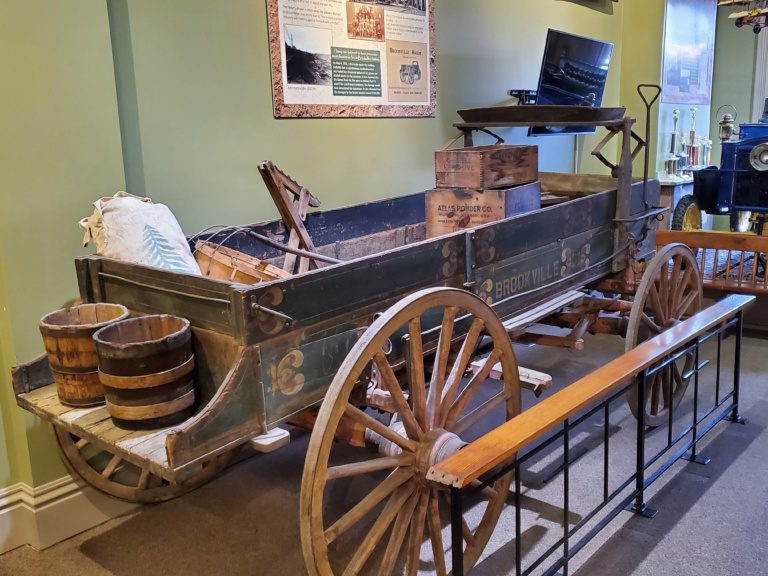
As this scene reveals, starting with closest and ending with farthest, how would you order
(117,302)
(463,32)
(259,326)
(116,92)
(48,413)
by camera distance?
1. (259,326)
2. (48,413)
3. (117,302)
4. (116,92)
5. (463,32)

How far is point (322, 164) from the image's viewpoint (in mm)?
4008

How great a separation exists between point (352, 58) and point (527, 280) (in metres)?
1.83

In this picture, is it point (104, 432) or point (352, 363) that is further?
point (104, 432)

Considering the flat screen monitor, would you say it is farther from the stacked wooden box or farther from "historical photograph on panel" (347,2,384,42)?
the stacked wooden box

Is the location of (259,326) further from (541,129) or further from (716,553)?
(541,129)

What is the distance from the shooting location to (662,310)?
11.8 feet

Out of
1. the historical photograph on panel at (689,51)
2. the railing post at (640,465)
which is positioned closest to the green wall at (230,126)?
the railing post at (640,465)

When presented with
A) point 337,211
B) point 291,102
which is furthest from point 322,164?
point 337,211

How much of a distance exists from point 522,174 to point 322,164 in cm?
117

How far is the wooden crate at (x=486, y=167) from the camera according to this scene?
10.5 feet

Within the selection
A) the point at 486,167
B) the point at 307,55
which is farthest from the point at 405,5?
the point at 486,167

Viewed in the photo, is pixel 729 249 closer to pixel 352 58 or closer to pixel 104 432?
pixel 352 58

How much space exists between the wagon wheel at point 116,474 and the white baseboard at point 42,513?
0.40 ft

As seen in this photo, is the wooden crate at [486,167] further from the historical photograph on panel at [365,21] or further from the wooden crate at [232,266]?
the historical photograph on panel at [365,21]
